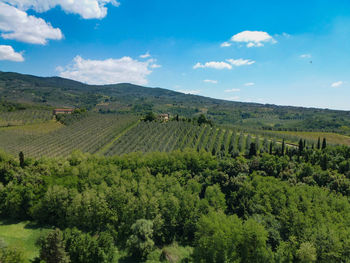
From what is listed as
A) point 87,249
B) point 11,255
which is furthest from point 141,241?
point 11,255

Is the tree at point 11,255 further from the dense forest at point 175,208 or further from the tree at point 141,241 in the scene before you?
the tree at point 141,241

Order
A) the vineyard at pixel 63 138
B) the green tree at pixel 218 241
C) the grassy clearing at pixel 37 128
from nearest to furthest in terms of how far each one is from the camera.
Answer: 1. the green tree at pixel 218 241
2. the vineyard at pixel 63 138
3. the grassy clearing at pixel 37 128

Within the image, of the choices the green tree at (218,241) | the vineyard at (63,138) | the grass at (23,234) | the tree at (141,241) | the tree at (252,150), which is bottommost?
the grass at (23,234)

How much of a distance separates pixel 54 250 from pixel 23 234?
23440 mm

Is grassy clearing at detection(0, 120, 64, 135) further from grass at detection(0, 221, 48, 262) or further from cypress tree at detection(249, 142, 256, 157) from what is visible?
cypress tree at detection(249, 142, 256, 157)

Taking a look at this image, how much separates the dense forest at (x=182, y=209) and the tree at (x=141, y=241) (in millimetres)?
226

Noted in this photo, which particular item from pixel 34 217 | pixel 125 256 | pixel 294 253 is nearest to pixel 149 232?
pixel 125 256

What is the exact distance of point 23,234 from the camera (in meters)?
55.7

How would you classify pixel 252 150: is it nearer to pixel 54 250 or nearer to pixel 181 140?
pixel 181 140

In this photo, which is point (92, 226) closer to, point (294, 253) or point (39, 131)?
point (294, 253)

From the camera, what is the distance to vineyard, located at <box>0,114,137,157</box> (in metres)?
109

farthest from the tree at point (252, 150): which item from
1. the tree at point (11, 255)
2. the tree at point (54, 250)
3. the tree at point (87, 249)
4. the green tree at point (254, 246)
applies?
the tree at point (11, 255)

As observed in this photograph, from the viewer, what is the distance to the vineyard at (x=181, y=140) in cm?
11425

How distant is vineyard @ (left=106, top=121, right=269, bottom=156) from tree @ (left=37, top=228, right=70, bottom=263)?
6917 centimetres
